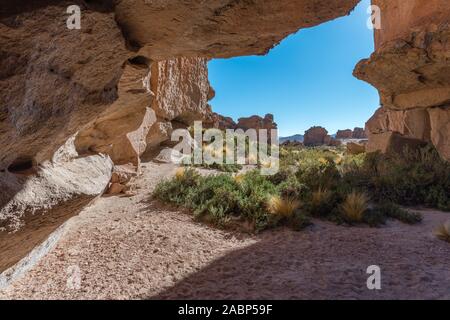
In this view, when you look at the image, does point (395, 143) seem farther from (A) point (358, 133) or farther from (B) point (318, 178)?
(A) point (358, 133)

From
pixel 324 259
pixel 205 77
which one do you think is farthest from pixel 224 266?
pixel 205 77

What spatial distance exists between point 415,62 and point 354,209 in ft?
16.2

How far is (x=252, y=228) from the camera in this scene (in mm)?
4941

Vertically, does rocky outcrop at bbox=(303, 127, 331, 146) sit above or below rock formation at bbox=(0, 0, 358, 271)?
A: above

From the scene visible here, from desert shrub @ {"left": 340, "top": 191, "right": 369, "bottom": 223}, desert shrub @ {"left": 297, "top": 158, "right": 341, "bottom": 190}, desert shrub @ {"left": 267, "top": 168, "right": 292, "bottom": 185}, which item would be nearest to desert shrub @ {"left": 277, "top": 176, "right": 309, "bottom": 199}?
desert shrub @ {"left": 297, "top": 158, "right": 341, "bottom": 190}

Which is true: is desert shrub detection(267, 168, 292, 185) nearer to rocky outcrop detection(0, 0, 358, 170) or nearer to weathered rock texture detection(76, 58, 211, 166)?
weathered rock texture detection(76, 58, 211, 166)

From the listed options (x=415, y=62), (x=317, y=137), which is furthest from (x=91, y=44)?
(x=317, y=137)

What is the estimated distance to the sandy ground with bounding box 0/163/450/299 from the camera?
2.90 m

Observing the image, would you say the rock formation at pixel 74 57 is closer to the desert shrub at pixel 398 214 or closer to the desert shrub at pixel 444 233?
A: the desert shrub at pixel 444 233

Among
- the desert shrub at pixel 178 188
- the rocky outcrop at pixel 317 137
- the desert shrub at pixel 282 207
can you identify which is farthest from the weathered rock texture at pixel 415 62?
the rocky outcrop at pixel 317 137

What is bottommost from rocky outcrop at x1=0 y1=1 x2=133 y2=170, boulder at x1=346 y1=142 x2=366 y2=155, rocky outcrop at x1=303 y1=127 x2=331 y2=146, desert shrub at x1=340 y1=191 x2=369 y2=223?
desert shrub at x1=340 y1=191 x2=369 y2=223

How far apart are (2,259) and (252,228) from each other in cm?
358

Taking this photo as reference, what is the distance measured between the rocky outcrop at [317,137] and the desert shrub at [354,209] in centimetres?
4144

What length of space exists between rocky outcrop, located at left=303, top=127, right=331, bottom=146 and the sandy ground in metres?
42.0
